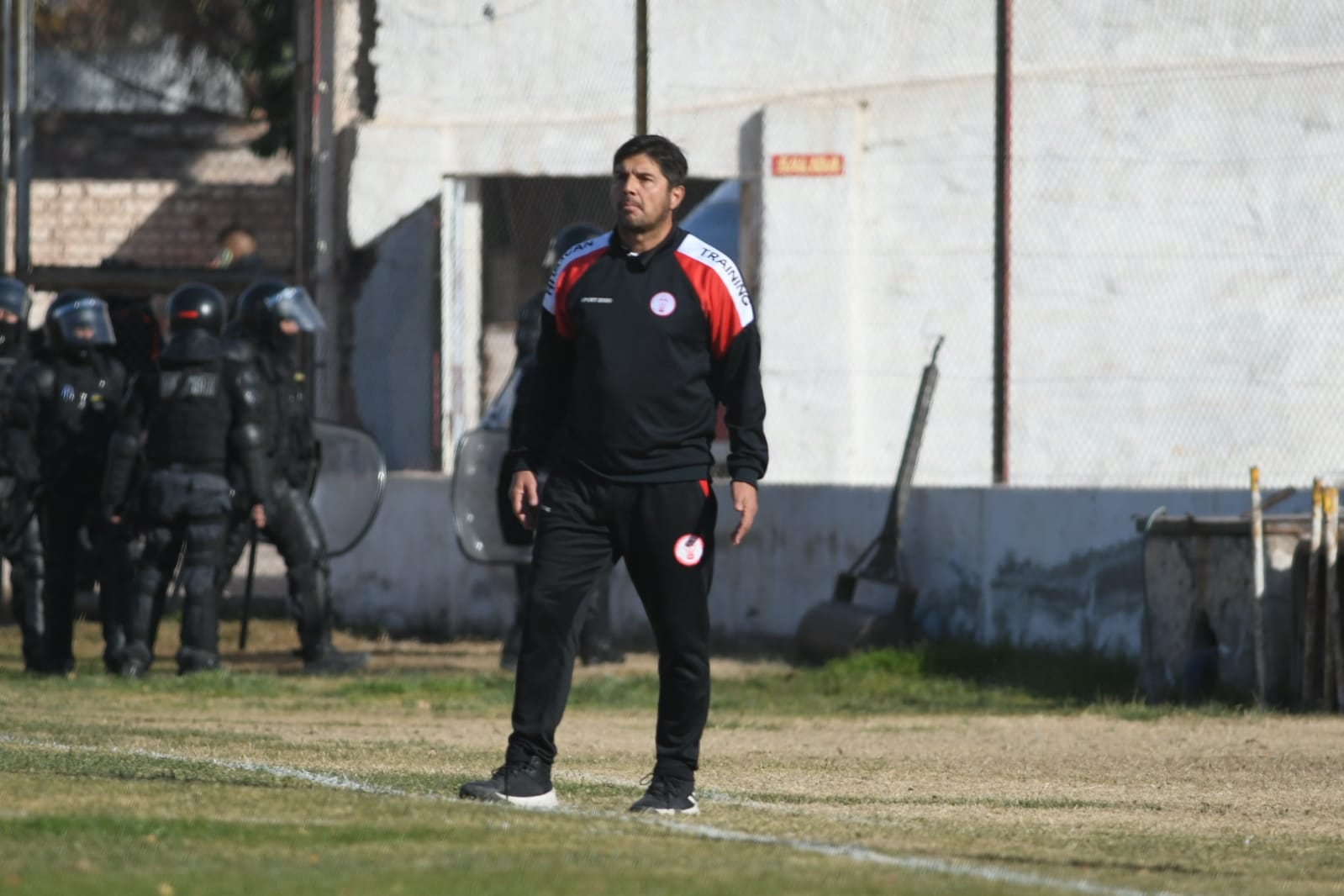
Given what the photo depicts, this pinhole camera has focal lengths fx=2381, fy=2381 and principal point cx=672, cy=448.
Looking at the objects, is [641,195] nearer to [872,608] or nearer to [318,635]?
[872,608]

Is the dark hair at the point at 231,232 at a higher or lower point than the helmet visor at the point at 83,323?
higher

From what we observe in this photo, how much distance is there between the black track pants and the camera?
21.1 ft

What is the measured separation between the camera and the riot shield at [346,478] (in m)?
16.1

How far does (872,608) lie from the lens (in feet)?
45.5

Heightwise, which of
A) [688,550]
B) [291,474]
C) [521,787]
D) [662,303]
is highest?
[662,303]

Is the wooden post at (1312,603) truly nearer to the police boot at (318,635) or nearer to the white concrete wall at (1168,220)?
the white concrete wall at (1168,220)

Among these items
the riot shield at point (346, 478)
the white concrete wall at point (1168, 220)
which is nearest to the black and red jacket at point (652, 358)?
the white concrete wall at point (1168, 220)

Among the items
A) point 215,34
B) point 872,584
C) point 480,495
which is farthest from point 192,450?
point 215,34

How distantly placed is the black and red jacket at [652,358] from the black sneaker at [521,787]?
2.68 feet

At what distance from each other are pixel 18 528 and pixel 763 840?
9159 mm

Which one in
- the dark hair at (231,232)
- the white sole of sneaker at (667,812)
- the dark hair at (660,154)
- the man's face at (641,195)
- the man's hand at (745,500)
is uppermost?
the dark hair at (231,232)

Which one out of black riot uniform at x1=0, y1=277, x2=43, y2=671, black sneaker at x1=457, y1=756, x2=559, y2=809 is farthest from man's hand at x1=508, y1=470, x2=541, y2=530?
black riot uniform at x1=0, y1=277, x2=43, y2=671

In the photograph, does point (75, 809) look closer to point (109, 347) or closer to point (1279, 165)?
point (109, 347)

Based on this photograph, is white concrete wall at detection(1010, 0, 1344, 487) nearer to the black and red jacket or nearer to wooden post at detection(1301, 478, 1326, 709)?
wooden post at detection(1301, 478, 1326, 709)
